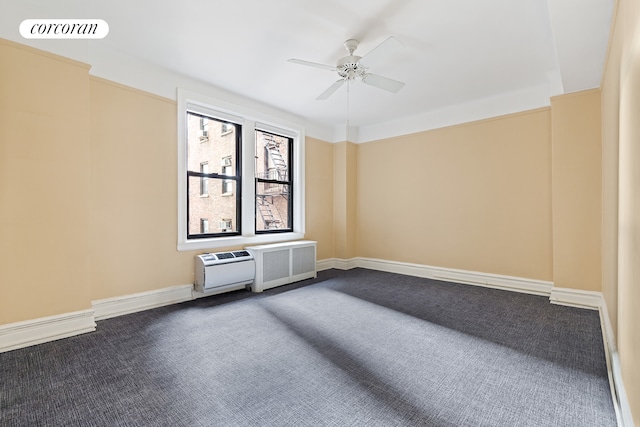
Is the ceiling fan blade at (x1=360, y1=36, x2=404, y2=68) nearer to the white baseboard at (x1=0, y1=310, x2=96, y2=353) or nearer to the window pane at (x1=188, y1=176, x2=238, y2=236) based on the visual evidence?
the window pane at (x1=188, y1=176, x2=238, y2=236)

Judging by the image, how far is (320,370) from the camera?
77.9 inches

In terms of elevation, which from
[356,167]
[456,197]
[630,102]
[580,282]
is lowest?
[580,282]

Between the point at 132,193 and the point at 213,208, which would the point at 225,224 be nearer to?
the point at 213,208

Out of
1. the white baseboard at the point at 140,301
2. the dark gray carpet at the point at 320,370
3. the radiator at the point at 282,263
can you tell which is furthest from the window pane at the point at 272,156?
the dark gray carpet at the point at 320,370

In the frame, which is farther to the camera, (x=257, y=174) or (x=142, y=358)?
(x=257, y=174)

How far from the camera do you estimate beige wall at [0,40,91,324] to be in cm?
231

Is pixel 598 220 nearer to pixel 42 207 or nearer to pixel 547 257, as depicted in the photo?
pixel 547 257

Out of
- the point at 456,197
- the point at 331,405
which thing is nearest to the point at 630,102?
the point at 331,405

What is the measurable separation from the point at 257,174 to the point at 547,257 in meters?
4.33

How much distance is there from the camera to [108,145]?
9.72ft

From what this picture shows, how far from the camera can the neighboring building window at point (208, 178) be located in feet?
12.4

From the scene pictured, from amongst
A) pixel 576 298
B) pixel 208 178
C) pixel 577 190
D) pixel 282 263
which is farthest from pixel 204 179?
pixel 576 298

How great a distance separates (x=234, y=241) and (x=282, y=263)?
0.80m

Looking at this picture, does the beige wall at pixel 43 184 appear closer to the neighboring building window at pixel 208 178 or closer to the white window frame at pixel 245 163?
the white window frame at pixel 245 163
